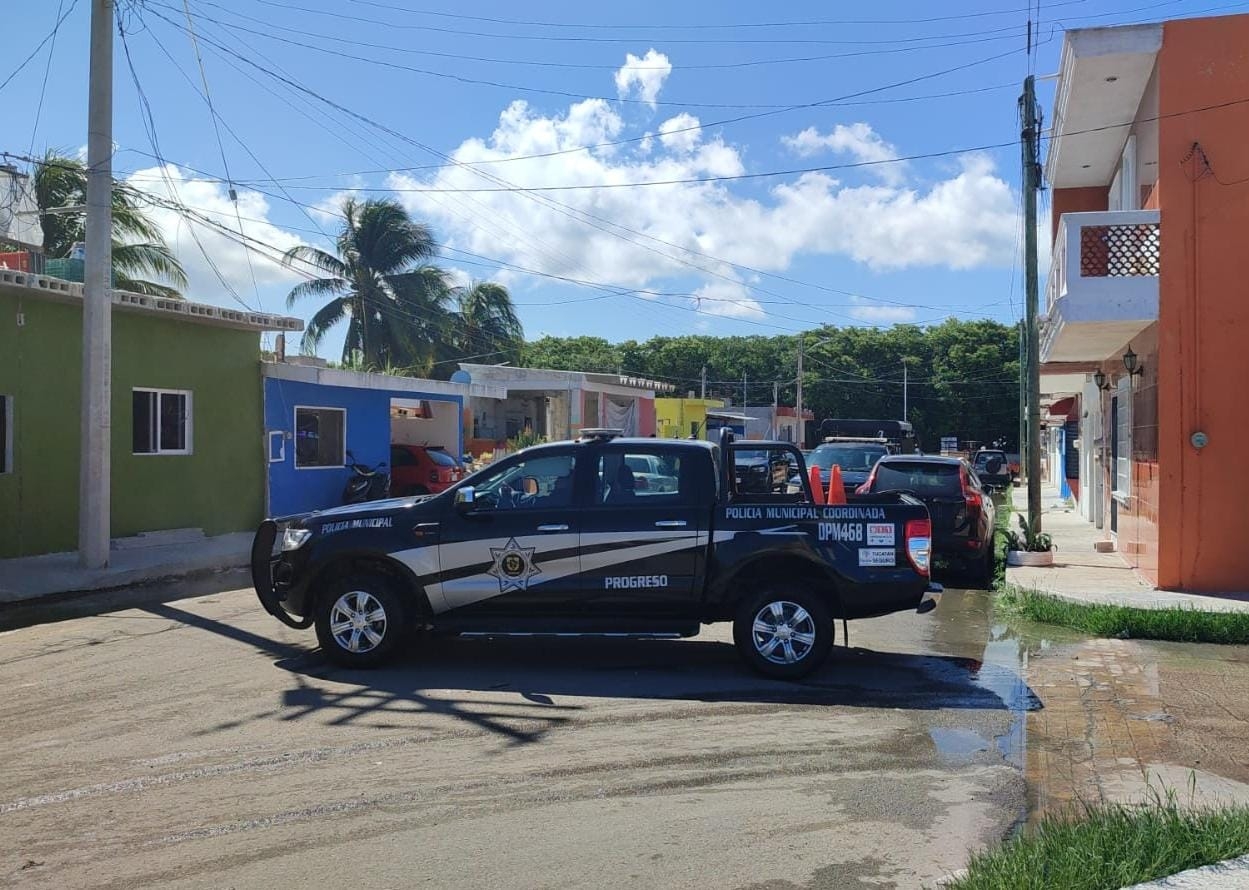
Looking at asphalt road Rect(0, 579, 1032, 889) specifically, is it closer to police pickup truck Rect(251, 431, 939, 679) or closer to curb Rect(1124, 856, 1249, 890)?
police pickup truck Rect(251, 431, 939, 679)

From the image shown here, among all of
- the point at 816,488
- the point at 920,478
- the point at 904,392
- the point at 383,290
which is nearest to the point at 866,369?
the point at 904,392

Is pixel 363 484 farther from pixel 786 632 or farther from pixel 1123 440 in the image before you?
pixel 786 632

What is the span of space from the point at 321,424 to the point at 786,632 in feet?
50.7

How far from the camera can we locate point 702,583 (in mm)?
8016

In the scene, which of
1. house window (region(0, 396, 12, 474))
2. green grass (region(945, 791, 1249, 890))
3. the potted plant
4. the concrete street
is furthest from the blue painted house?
green grass (region(945, 791, 1249, 890))

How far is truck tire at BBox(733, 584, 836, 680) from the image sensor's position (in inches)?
312

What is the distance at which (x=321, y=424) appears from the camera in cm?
2148

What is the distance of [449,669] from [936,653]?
418 cm

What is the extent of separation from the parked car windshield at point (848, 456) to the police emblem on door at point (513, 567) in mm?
10921

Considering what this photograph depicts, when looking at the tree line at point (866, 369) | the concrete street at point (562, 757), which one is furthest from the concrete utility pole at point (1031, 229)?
the tree line at point (866, 369)

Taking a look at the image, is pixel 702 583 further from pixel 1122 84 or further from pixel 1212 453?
pixel 1122 84

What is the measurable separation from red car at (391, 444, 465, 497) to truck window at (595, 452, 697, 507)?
15997 mm

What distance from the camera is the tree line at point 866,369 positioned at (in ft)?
222

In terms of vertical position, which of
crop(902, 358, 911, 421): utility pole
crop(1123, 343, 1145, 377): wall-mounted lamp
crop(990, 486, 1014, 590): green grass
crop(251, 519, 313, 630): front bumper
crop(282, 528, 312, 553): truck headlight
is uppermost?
crop(902, 358, 911, 421): utility pole
